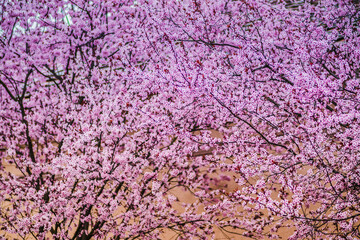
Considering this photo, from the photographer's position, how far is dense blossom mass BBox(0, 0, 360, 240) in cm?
420

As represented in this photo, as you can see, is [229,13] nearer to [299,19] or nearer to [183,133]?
[299,19]

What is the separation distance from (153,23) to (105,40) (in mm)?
1348

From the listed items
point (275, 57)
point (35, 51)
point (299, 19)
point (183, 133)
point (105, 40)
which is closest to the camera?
point (183, 133)

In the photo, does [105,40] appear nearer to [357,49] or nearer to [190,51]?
[190,51]

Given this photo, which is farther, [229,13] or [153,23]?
[229,13]

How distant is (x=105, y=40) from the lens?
6.75 metres

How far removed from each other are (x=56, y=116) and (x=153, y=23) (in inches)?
120

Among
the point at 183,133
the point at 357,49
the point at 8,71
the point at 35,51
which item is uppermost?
the point at 35,51

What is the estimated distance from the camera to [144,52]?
6570mm

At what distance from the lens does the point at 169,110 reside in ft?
18.8

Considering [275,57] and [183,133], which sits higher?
[275,57]

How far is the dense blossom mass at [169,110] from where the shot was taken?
4.20 m

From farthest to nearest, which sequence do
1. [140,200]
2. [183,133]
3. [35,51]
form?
A: 1. [35,51]
2. [140,200]
3. [183,133]

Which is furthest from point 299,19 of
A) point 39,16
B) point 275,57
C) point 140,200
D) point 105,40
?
point 39,16
